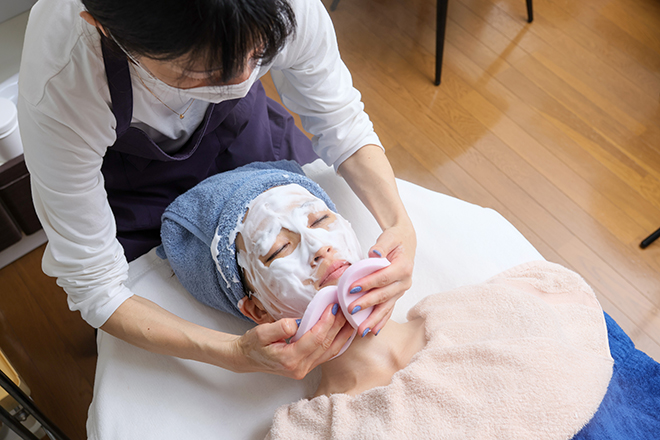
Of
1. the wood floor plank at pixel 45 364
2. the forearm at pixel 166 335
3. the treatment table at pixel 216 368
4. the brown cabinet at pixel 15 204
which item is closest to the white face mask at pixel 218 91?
the forearm at pixel 166 335

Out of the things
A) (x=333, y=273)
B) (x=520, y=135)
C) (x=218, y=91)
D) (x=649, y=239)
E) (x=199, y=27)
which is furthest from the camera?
(x=520, y=135)

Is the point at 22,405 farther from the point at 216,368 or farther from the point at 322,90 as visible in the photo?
the point at 322,90

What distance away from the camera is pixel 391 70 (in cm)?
251

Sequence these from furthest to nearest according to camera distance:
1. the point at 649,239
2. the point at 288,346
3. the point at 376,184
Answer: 1. the point at 649,239
2. the point at 376,184
3. the point at 288,346

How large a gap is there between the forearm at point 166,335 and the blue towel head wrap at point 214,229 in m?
0.11

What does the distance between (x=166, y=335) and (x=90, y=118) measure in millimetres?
465

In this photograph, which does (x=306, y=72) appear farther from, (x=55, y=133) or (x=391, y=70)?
(x=391, y=70)

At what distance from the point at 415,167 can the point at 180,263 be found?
4.34 ft

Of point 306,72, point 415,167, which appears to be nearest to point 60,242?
point 306,72

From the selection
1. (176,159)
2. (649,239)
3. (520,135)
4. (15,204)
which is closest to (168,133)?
(176,159)

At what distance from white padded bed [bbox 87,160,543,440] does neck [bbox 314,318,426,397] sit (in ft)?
0.31

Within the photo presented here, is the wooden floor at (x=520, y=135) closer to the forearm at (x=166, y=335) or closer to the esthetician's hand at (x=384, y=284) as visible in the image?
the forearm at (x=166, y=335)

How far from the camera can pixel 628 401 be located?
3.23 ft

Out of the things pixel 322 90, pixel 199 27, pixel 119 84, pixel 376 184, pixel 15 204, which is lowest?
pixel 15 204
